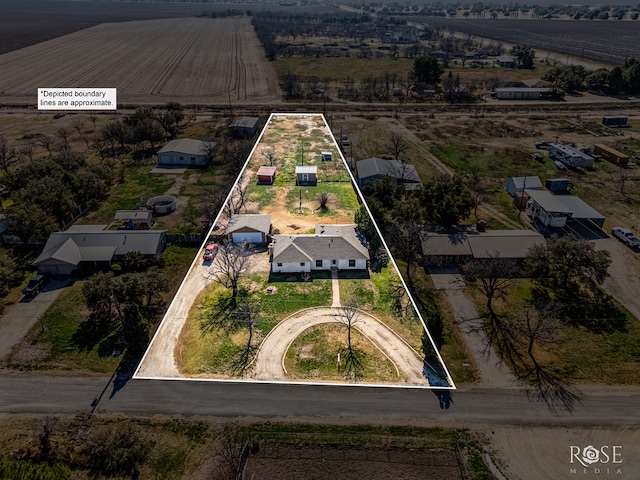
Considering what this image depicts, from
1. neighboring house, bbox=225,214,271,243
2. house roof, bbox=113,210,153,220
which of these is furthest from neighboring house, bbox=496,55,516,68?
house roof, bbox=113,210,153,220

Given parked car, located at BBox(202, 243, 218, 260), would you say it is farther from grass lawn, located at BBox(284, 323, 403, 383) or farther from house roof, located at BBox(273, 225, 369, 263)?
grass lawn, located at BBox(284, 323, 403, 383)

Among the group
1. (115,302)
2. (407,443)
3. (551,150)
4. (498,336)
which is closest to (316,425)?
(407,443)

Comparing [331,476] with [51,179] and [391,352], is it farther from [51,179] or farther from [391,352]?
[51,179]

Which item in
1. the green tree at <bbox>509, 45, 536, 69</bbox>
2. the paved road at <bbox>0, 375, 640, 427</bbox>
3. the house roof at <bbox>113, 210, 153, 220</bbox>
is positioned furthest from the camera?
the green tree at <bbox>509, 45, 536, 69</bbox>

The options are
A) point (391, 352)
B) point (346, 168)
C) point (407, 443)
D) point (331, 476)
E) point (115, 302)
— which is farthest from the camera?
point (346, 168)

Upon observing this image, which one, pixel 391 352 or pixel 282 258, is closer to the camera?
pixel 391 352

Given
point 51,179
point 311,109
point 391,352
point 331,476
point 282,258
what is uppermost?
point 311,109

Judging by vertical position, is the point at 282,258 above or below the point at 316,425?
above
